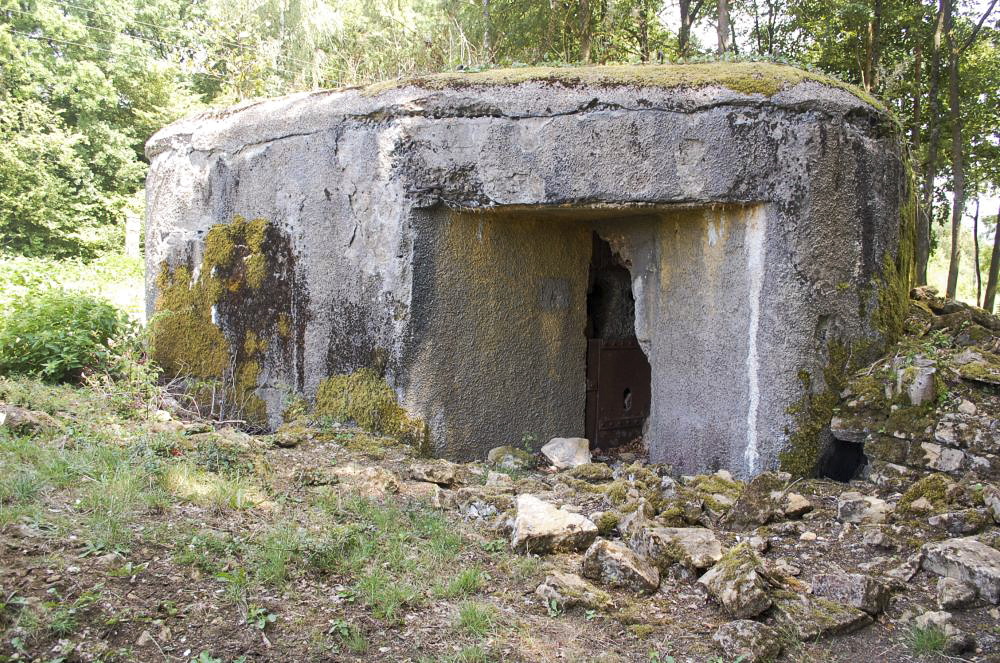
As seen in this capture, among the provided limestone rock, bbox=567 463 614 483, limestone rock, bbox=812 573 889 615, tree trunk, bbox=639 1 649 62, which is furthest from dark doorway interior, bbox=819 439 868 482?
tree trunk, bbox=639 1 649 62

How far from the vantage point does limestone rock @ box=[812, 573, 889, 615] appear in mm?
2764

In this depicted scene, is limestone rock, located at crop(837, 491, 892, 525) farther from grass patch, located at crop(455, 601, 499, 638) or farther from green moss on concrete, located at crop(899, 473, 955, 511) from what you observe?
grass patch, located at crop(455, 601, 499, 638)

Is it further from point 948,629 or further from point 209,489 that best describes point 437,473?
point 948,629

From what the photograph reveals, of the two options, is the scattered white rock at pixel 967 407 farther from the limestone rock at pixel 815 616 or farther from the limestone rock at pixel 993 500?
the limestone rock at pixel 815 616

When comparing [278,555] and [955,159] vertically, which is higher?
[955,159]

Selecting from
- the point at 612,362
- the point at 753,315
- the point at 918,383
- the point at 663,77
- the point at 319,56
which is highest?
the point at 319,56

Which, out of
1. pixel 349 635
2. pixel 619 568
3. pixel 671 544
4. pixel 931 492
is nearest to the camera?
pixel 349 635

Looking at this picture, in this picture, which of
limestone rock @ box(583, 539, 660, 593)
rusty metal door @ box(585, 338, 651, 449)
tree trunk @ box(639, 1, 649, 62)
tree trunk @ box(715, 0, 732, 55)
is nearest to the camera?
limestone rock @ box(583, 539, 660, 593)

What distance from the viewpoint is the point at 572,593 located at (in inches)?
110

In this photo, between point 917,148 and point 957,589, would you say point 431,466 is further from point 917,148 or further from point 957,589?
point 917,148

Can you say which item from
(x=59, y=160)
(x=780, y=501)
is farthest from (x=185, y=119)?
(x=59, y=160)

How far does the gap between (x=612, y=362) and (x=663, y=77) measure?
2.19m

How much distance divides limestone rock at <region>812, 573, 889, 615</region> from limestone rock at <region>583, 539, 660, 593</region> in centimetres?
64

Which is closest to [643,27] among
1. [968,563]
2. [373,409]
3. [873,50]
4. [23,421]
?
[873,50]
